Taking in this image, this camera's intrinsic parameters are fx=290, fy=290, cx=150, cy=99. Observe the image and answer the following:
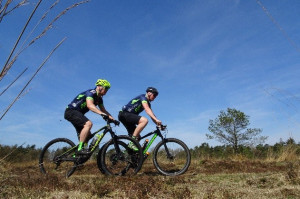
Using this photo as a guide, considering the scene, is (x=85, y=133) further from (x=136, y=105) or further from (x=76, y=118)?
(x=136, y=105)

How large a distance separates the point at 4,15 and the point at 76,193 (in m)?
3.14

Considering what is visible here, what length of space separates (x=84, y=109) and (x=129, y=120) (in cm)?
130

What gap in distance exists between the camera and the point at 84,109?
24.8 ft

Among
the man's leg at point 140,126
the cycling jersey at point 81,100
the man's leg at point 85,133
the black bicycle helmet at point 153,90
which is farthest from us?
the black bicycle helmet at point 153,90

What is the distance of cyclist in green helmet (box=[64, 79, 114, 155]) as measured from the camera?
7273 mm

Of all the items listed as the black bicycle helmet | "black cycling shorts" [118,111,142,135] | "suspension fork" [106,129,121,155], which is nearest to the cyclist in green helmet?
"suspension fork" [106,129,121,155]

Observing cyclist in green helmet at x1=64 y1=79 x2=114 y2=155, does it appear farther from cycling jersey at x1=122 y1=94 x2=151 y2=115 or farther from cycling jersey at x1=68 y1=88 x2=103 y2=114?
cycling jersey at x1=122 y1=94 x2=151 y2=115

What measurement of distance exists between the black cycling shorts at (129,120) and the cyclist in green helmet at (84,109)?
2.81ft

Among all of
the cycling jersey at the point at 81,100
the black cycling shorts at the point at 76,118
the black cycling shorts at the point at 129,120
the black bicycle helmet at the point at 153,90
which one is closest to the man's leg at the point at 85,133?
the black cycling shorts at the point at 76,118

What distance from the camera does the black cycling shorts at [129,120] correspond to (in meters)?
8.01

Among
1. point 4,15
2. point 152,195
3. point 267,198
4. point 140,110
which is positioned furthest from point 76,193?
point 140,110

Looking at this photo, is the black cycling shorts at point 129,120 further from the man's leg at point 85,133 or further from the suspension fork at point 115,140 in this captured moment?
the man's leg at point 85,133

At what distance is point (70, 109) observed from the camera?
745 cm

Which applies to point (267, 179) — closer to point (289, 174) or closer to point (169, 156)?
point (289, 174)
